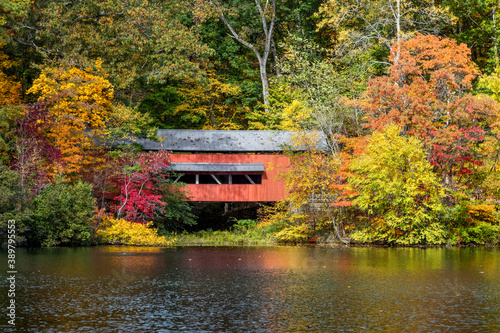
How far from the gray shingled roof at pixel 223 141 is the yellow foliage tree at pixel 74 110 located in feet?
9.02

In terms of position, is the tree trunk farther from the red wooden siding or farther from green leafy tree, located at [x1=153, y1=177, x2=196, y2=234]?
green leafy tree, located at [x1=153, y1=177, x2=196, y2=234]

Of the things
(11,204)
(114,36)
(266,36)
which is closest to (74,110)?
(11,204)

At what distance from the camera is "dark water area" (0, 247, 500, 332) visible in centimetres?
891

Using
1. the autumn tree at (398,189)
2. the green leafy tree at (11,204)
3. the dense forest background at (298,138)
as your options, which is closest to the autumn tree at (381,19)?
the dense forest background at (298,138)

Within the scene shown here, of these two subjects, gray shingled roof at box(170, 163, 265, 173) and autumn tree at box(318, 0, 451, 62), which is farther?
autumn tree at box(318, 0, 451, 62)

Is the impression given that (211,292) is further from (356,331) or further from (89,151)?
(89,151)

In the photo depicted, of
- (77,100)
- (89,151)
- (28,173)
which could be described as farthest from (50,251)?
(77,100)

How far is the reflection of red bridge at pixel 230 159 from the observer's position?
2908cm

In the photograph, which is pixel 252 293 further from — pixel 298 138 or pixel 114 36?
pixel 114 36

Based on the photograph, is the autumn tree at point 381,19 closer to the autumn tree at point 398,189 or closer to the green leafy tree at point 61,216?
the autumn tree at point 398,189

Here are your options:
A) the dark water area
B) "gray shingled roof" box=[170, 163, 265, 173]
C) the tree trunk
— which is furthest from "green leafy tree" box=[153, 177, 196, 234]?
the tree trunk

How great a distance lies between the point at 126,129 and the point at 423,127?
13790 mm

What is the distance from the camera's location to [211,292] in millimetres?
11844

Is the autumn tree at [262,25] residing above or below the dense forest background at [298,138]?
above
